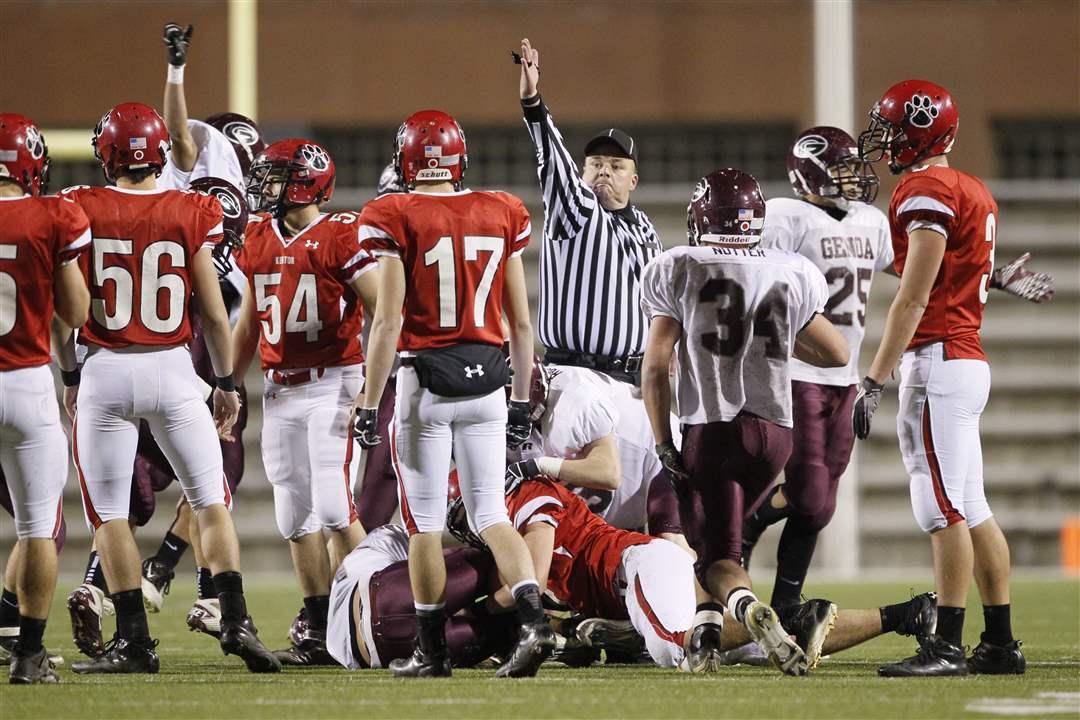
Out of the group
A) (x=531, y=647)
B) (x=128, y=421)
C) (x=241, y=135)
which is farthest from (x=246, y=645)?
(x=241, y=135)

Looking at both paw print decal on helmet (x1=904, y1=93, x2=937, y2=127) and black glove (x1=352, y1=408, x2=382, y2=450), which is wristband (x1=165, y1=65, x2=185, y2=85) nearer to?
black glove (x1=352, y1=408, x2=382, y2=450)

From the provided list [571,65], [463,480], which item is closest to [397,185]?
[463,480]

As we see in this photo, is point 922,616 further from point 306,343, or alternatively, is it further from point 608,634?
point 306,343

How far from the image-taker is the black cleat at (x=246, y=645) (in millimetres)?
4730

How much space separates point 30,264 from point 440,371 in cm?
111

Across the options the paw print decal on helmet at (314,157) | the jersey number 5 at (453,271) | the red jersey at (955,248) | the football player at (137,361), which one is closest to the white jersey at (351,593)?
the football player at (137,361)

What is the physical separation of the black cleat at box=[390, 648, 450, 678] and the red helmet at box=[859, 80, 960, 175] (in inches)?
76.8

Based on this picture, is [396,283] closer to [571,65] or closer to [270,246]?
[270,246]

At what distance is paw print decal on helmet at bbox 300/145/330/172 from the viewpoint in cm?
557

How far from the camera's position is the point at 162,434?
4727 millimetres

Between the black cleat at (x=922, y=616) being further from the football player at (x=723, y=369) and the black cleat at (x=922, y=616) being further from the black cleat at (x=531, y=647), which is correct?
the black cleat at (x=531, y=647)

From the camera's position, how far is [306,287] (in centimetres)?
545

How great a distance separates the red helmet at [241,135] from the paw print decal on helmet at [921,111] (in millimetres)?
2796

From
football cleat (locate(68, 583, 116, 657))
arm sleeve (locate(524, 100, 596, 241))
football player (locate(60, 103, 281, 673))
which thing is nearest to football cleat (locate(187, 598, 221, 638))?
football cleat (locate(68, 583, 116, 657))
